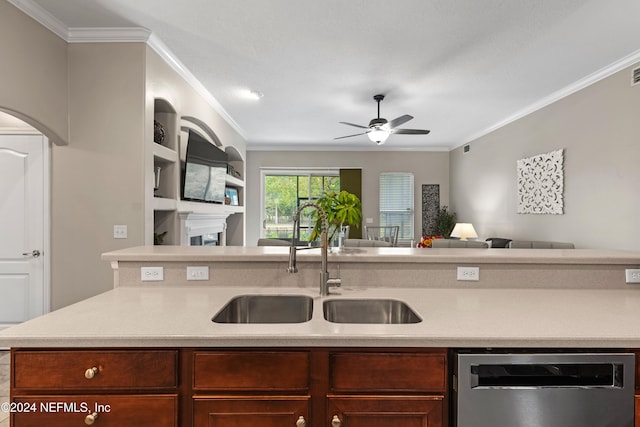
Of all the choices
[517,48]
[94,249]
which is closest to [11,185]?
[94,249]

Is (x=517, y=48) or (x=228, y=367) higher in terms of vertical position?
(x=517, y=48)

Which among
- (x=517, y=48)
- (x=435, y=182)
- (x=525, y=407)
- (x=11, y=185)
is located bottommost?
(x=525, y=407)

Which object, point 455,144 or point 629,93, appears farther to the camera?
point 455,144

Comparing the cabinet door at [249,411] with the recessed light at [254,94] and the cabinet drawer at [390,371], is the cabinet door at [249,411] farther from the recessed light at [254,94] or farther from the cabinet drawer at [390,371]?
the recessed light at [254,94]

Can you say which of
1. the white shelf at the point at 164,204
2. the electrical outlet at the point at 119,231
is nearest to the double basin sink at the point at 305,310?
the electrical outlet at the point at 119,231

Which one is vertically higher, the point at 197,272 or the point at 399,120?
the point at 399,120

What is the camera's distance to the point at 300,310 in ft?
5.47

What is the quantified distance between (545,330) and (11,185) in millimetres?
4040

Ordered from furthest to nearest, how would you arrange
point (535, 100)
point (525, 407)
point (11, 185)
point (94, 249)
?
1. point (535, 100)
2. point (11, 185)
3. point (94, 249)
4. point (525, 407)

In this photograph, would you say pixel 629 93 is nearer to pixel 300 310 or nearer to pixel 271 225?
pixel 300 310

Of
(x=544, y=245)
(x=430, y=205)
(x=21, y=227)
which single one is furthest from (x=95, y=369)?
(x=430, y=205)

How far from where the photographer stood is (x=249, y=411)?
111cm

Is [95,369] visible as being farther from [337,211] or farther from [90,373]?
[337,211]

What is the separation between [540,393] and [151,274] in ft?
5.73
